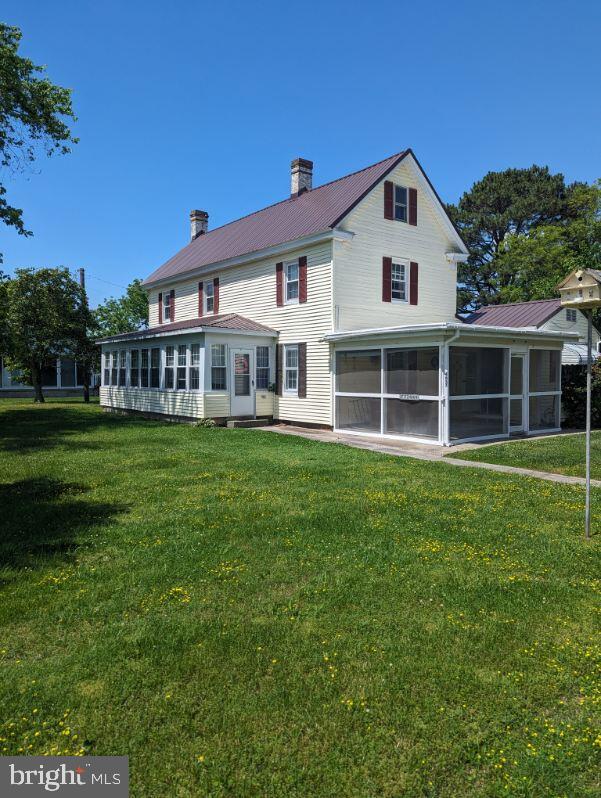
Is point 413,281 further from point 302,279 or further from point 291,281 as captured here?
point 291,281

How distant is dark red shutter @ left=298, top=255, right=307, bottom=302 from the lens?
16766 mm

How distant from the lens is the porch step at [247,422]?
17.0 m

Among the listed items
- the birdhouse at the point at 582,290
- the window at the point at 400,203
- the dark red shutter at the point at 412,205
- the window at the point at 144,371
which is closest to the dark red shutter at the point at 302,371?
the window at the point at 400,203

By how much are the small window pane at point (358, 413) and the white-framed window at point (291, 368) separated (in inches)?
89.1

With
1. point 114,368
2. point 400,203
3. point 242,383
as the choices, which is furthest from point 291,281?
point 114,368

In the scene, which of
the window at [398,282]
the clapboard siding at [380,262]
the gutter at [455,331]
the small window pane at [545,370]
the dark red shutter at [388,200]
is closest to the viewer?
the gutter at [455,331]

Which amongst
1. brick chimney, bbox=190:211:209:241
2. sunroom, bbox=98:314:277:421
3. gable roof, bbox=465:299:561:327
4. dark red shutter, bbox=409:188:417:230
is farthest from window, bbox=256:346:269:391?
brick chimney, bbox=190:211:209:241

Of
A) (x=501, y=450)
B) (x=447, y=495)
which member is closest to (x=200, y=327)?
(x=501, y=450)

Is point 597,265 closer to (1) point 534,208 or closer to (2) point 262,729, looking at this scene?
(1) point 534,208

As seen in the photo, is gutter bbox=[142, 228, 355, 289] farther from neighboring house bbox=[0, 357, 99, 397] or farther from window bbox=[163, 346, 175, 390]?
neighboring house bbox=[0, 357, 99, 397]

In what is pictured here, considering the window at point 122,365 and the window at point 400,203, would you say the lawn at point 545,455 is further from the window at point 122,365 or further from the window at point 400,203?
the window at point 122,365

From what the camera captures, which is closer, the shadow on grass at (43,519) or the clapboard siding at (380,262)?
the shadow on grass at (43,519)

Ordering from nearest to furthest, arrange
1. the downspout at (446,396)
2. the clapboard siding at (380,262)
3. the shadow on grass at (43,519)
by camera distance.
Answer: the shadow on grass at (43,519)
the downspout at (446,396)
the clapboard siding at (380,262)

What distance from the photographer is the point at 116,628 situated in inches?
149
